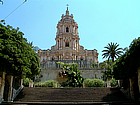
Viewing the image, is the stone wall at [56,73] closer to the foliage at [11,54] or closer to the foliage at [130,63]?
the foliage at [130,63]

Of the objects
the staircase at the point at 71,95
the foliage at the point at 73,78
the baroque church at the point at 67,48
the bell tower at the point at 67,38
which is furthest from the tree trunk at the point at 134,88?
the bell tower at the point at 67,38

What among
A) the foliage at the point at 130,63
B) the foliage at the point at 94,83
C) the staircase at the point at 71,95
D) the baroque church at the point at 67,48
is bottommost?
the staircase at the point at 71,95

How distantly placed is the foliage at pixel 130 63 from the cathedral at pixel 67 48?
27317 millimetres

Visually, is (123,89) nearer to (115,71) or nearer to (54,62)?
(115,71)

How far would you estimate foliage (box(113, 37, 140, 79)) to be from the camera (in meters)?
15.7

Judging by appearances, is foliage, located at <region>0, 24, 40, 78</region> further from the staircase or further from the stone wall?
the stone wall

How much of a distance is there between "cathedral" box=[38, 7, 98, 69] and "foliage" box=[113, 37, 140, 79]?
27317 millimetres

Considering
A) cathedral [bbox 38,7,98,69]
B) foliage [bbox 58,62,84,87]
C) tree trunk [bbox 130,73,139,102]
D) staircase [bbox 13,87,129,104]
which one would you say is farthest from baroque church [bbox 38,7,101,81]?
tree trunk [bbox 130,73,139,102]

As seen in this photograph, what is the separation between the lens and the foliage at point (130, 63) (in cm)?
1572

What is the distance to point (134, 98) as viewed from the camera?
17.4 m

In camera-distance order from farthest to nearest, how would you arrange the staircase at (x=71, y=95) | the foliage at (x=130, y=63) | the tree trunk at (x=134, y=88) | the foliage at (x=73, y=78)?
the foliage at (x=73, y=78) → the tree trunk at (x=134, y=88) → the staircase at (x=71, y=95) → the foliage at (x=130, y=63)

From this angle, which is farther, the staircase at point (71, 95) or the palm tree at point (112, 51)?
the palm tree at point (112, 51)
